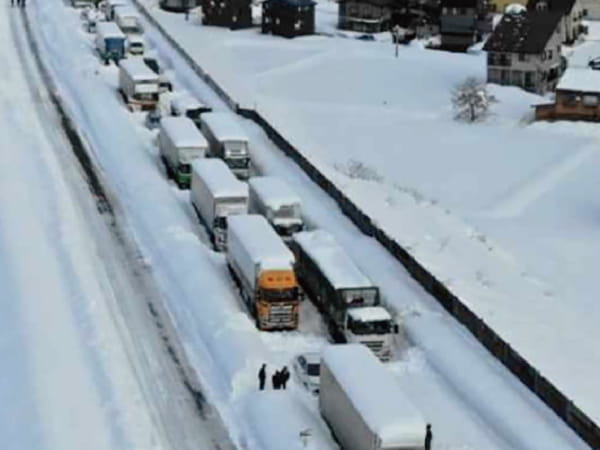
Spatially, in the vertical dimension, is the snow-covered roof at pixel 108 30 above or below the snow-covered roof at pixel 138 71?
above

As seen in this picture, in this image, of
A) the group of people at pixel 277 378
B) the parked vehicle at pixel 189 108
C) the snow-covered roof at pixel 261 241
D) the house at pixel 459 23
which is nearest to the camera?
the group of people at pixel 277 378

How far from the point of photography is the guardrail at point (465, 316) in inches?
1277

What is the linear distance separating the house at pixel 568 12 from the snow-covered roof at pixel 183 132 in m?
42.4

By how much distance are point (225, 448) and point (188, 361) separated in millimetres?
5526

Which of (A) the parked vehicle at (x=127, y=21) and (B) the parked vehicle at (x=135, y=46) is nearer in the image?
(B) the parked vehicle at (x=135, y=46)

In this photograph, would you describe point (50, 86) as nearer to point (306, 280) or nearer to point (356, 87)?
point (356, 87)

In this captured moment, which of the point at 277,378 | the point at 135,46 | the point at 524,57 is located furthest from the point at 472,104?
the point at 277,378

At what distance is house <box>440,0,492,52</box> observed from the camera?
314 feet

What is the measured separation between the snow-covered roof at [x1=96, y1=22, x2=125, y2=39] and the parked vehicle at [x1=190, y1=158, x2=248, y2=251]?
30936 mm

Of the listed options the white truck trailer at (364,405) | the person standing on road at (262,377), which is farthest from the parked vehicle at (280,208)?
the white truck trailer at (364,405)

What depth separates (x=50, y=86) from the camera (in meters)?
71.4

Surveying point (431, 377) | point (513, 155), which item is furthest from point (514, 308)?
point (513, 155)

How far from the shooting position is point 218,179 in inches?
1834

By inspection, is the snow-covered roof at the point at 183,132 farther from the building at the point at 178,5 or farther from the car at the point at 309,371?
the building at the point at 178,5
